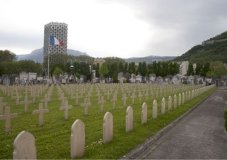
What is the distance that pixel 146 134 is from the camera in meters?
13.9

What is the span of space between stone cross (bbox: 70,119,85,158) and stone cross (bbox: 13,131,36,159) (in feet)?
6.06

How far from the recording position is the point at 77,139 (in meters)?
9.50

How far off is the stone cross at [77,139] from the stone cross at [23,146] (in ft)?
6.06

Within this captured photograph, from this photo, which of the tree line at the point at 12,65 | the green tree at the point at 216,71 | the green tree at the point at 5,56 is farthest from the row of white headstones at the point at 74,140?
the green tree at the point at 216,71

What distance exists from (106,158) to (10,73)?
93250 millimetres

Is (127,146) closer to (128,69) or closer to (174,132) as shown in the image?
(174,132)

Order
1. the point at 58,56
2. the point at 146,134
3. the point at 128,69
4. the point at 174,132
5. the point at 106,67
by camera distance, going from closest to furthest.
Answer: the point at 146,134 → the point at 174,132 → the point at 106,67 → the point at 128,69 → the point at 58,56

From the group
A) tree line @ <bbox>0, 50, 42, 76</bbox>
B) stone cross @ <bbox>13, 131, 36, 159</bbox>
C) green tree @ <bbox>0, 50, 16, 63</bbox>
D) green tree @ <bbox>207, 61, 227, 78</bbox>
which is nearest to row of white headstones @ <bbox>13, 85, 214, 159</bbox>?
stone cross @ <bbox>13, 131, 36, 159</bbox>

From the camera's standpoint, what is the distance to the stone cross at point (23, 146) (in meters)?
7.07

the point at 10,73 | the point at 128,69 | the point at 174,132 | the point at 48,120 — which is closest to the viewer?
the point at 174,132

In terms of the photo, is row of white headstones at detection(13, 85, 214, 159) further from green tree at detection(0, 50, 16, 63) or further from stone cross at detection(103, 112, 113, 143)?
green tree at detection(0, 50, 16, 63)

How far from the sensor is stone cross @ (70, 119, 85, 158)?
9.34m

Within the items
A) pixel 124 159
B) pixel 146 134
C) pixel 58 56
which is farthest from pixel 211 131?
pixel 58 56

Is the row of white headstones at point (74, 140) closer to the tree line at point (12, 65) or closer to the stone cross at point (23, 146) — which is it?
the stone cross at point (23, 146)
